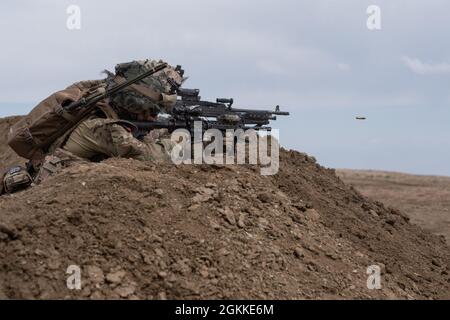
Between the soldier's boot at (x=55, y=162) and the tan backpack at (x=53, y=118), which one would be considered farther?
the tan backpack at (x=53, y=118)

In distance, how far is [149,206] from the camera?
197 inches

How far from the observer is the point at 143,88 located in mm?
6629

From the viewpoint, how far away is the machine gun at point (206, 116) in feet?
23.3

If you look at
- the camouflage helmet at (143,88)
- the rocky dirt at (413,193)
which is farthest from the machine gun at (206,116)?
the rocky dirt at (413,193)

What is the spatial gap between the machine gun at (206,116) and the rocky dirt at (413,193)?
5.92m

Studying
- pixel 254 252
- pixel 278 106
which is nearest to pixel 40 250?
pixel 254 252

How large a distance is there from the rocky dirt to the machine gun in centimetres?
592

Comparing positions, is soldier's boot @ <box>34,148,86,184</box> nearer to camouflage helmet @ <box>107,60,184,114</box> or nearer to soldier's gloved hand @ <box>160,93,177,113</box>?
camouflage helmet @ <box>107,60,184,114</box>

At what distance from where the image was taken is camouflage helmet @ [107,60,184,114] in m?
6.68

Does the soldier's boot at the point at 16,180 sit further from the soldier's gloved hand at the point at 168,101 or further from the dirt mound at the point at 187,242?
the soldier's gloved hand at the point at 168,101

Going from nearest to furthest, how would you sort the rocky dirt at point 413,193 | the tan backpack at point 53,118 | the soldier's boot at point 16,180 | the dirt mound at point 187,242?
the dirt mound at point 187,242 < the tan backpack at point 53,118 < the soldier's boot at point 16,180 < the rocky dirt at point 413,193

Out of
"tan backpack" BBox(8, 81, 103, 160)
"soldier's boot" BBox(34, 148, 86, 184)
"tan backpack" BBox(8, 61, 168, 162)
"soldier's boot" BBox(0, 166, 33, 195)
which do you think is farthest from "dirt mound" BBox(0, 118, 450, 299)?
"soldier's boot" BBox(0, 166, 33, 195)

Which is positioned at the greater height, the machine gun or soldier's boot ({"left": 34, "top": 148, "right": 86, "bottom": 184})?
the machine gun
